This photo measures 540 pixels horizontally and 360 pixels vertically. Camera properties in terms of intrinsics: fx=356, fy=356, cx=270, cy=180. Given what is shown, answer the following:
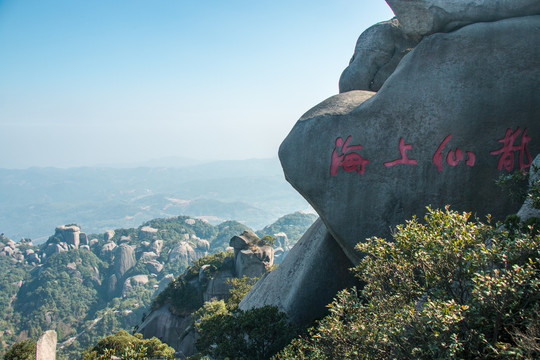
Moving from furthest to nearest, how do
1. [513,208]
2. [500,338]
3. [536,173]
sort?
[513,208]
[536,173]
[500,338]

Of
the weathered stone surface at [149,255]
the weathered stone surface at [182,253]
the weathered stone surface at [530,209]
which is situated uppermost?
the weathered stone surface at [530,209]

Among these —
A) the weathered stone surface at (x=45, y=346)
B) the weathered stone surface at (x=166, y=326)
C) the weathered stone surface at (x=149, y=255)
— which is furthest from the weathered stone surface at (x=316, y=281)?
the weathered stone surface at (x=149, y=255)

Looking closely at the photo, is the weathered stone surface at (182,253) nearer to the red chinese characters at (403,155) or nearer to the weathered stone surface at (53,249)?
the weathered stone surface at (53,249)

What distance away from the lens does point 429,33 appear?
27.4 feet

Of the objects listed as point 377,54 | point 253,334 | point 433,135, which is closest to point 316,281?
point 253,334

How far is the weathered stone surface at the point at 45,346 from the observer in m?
9.45

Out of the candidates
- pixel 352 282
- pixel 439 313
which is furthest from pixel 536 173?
pixel 352 282

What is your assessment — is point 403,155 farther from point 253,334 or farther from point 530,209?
point 253,334

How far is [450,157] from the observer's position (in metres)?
7.62

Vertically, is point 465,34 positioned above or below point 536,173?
above

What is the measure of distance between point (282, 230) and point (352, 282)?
357ft

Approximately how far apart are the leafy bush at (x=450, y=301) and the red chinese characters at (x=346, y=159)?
286 cm

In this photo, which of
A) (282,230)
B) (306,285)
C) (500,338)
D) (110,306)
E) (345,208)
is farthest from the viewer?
(282,230)

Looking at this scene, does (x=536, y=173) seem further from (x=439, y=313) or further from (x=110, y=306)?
(x=110, y=306)
